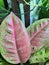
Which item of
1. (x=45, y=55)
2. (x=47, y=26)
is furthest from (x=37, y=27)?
(x=45, y=55)

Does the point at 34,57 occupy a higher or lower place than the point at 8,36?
lower

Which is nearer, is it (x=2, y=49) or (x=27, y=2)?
(x=2, y=49)

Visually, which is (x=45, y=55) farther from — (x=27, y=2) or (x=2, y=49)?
(x=27, y=2)
